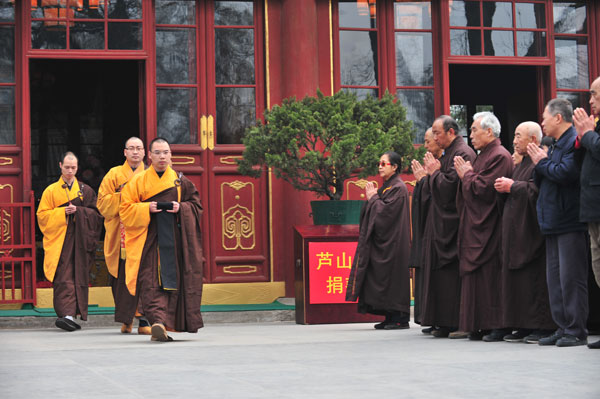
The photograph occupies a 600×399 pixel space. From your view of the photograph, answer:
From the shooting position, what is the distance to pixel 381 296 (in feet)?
25.8

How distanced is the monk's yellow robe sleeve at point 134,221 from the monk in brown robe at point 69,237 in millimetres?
1776

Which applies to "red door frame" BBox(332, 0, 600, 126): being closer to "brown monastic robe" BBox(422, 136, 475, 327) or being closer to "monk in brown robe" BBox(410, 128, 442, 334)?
"monk in brown robe" BBox(410, 128, 442, 334)

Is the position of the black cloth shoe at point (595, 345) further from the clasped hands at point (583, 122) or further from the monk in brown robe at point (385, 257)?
the monk in brown robe at point (385, 257)

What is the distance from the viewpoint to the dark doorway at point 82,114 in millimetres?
13992

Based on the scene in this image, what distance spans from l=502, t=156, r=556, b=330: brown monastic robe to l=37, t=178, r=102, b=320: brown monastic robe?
13.6 feet

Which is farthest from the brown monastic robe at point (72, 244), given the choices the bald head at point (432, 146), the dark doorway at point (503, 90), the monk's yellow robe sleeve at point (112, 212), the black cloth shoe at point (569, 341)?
the dark doorway at point (503, 90)

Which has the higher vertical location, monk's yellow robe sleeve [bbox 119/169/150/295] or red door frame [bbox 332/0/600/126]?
red door frame [bbox 332/0/600/126]

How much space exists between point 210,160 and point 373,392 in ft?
20.3

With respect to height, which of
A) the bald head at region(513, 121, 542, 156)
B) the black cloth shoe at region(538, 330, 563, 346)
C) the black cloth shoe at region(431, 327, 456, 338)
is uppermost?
the bald head at region(513, 121, 542, 156)

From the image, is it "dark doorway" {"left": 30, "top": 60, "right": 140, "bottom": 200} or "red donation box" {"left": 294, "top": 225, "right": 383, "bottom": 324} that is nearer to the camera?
"red donation box" {"left": 294, "top": 225, "right": 383, "bottom": 324}

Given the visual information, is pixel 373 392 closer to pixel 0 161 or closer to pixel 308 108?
pixel 308 108

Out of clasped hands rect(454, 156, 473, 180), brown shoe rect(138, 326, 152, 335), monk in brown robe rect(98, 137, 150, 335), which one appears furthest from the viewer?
monk in brown robe rect(98, 137, 150, 335)

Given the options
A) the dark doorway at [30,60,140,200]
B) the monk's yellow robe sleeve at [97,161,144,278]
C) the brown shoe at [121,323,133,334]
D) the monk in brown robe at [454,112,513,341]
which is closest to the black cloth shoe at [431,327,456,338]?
the monk in brown robe at [454,112,513,341]

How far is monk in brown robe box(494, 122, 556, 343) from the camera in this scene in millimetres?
6105
